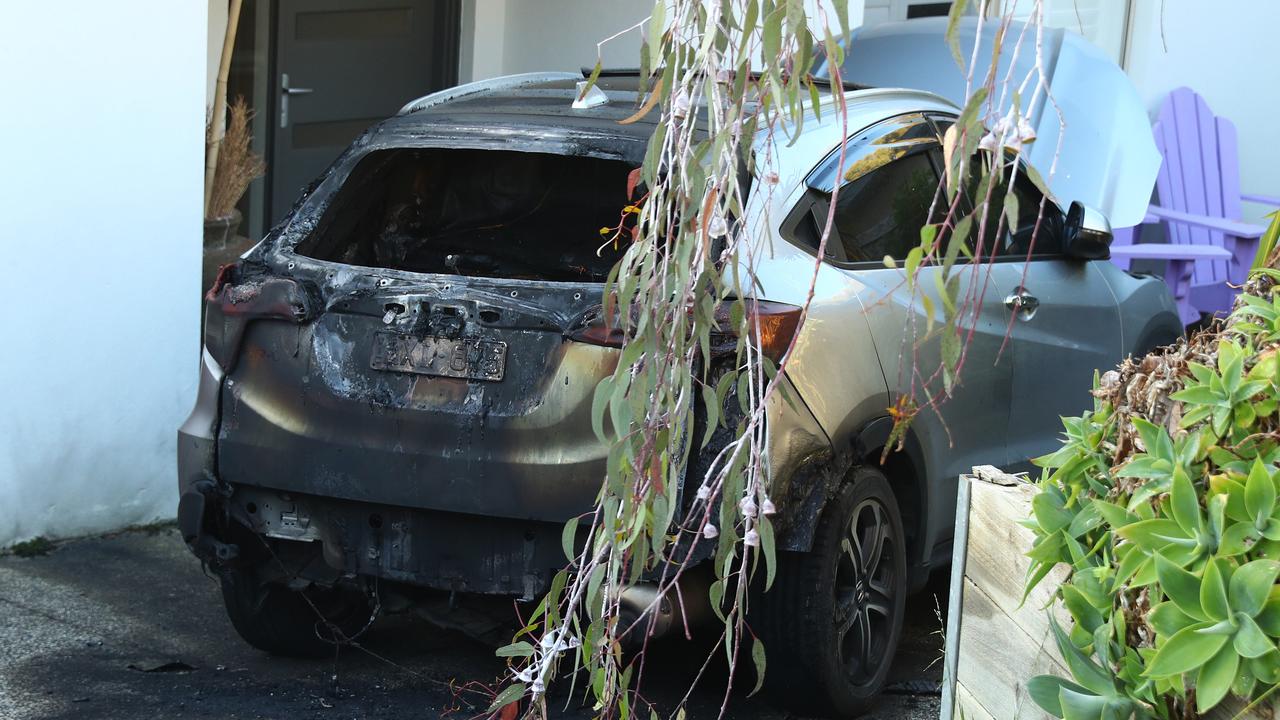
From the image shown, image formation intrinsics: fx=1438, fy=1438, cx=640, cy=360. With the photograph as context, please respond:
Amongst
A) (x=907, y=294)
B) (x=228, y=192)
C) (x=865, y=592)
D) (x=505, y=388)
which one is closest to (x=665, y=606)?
(x=505, y=388)

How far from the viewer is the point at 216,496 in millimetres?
3889

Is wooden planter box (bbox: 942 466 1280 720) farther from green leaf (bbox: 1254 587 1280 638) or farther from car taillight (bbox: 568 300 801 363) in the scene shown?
car taillight (bbox: 568 300 801 363)

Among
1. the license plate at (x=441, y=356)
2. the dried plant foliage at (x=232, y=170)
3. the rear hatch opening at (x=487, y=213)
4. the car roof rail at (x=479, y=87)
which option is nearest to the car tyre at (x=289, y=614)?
the license plate at (x=441, y=356)

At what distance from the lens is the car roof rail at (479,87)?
4.92 metres

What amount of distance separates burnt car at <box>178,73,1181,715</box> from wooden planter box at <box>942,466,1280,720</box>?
99cm

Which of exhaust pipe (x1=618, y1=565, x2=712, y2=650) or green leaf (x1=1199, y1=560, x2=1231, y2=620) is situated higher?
green leaf (x1=1199, y1=560, x2=1231, y2=620)

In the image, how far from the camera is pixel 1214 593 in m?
1.63

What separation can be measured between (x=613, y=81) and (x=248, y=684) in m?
2.34

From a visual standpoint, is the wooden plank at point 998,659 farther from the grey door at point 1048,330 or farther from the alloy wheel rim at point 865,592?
the grey door at point 1048,330

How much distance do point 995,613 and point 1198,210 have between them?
7.64 metres

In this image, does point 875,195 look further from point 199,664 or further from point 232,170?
point 232,170

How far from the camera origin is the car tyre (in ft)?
14.3

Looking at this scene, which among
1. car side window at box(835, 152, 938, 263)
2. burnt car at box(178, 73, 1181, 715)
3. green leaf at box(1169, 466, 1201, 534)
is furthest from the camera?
car side window at box(835, 152, 938, 263)

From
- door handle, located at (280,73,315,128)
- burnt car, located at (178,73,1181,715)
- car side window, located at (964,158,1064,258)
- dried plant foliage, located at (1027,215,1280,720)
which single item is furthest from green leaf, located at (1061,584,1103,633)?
door handle, located at (280,73,315,128)
